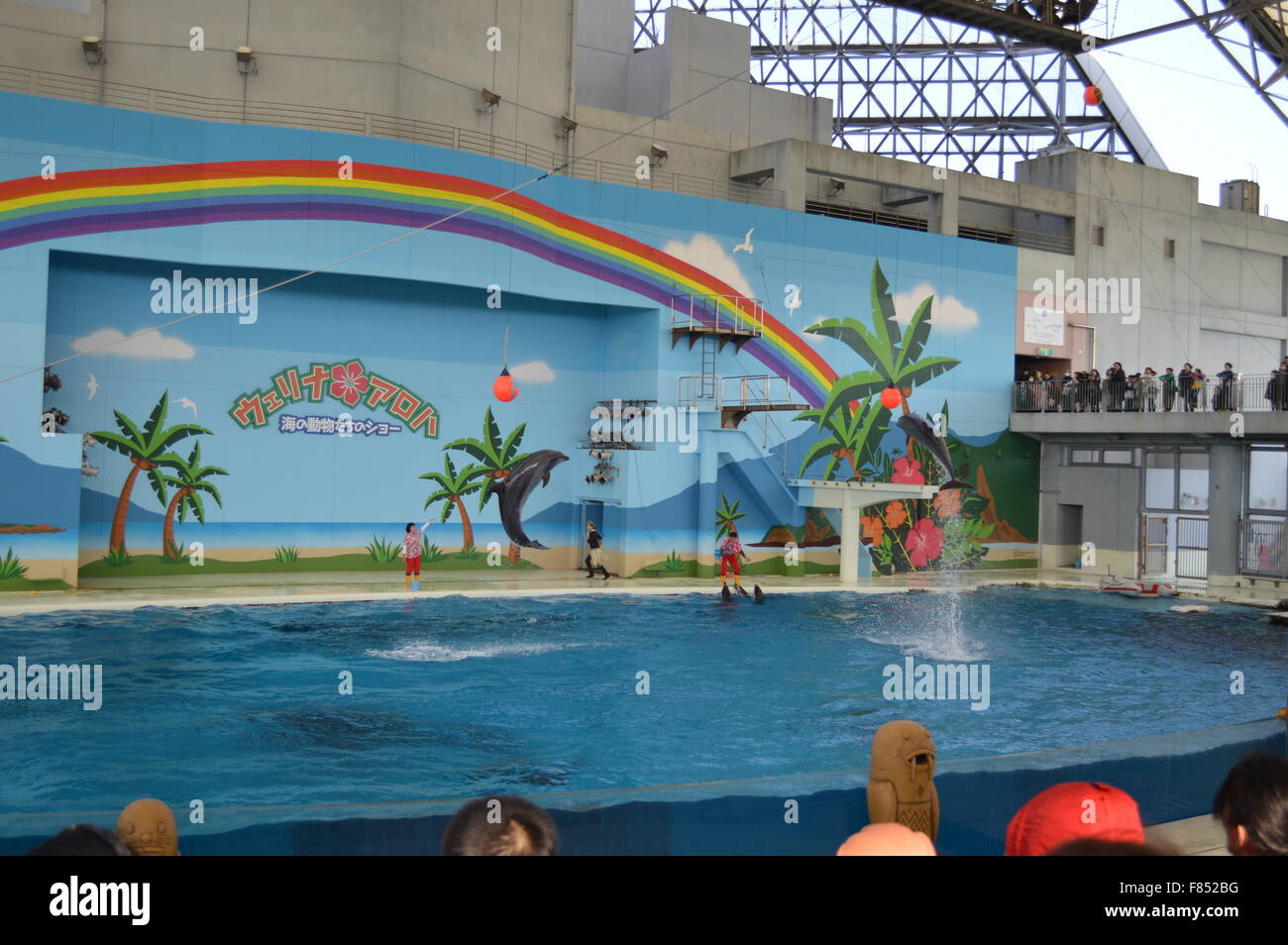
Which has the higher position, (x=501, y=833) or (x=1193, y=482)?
(x=1193, y=482)

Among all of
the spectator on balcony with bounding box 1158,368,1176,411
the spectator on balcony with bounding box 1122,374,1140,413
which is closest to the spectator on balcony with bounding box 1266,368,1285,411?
the spectator on balcony with bounding box 1158,368,1176,411

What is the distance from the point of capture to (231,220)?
18672 millimetres

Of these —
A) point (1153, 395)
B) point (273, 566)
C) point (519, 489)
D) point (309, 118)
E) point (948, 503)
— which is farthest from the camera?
point (948, 503)

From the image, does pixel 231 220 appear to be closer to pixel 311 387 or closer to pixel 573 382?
pixel 311 387

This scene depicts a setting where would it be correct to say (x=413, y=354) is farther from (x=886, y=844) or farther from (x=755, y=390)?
(x=886, y=844)

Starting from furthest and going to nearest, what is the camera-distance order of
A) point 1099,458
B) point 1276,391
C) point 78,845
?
point 1099,458
point 1276,391
point 78,845

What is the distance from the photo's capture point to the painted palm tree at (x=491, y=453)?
2269 centimetres

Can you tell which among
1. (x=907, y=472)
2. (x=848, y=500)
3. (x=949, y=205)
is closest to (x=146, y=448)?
(x=848, y=500)

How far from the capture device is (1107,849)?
2.27 meters

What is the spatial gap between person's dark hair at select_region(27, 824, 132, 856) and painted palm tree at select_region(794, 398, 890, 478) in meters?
23.1

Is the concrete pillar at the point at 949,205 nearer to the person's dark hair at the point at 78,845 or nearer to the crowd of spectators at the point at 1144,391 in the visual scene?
the crowd of spectators at the point at 1144,391

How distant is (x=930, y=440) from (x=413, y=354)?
12.6 meters

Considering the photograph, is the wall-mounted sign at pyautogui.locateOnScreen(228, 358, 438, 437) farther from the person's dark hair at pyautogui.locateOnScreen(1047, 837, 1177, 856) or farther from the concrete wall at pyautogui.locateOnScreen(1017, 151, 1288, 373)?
the person's dark hair at pyautogui.locateOnScreen(1047, 837, 1177, 856)
